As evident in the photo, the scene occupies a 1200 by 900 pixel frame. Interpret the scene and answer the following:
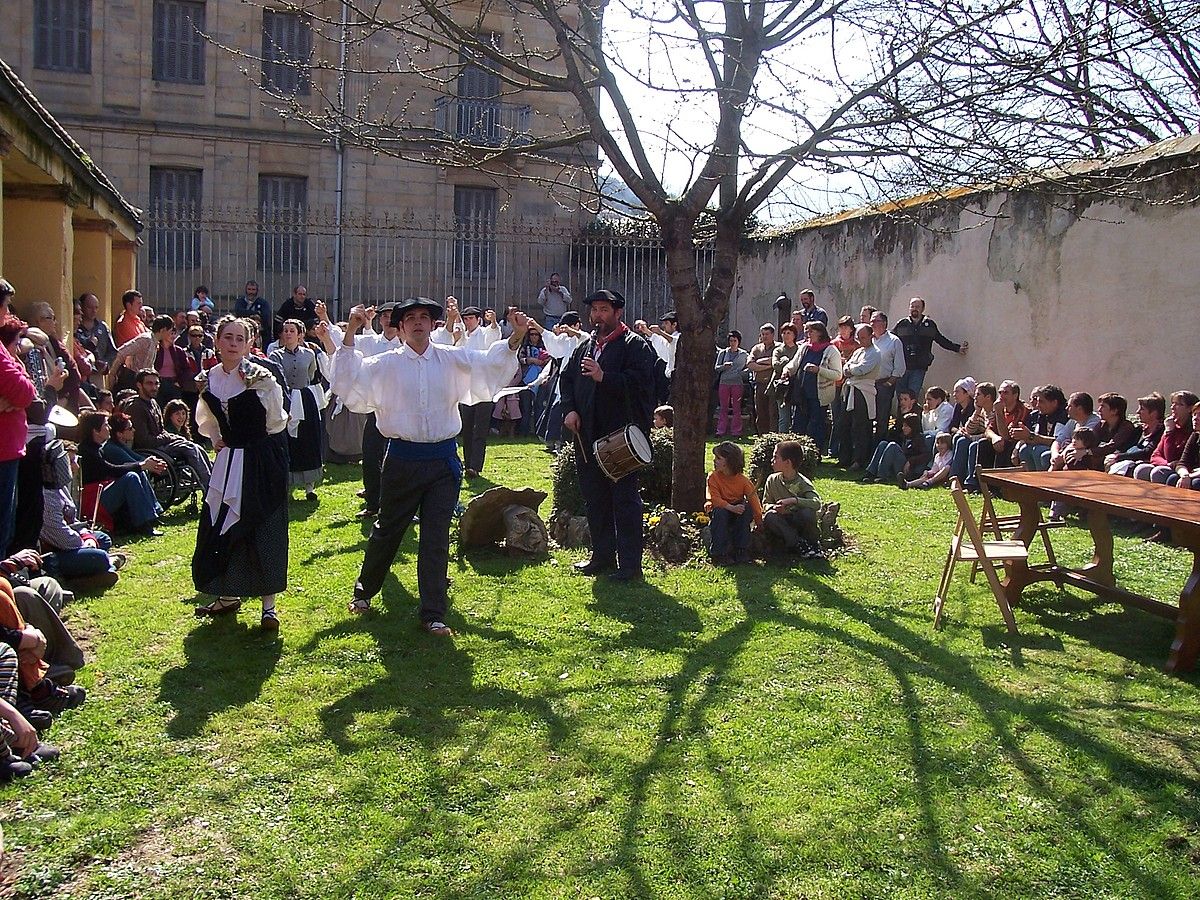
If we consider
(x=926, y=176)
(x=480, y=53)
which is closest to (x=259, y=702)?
(x=480, y=53)

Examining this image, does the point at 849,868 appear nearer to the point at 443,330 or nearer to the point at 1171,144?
the point at 443,330

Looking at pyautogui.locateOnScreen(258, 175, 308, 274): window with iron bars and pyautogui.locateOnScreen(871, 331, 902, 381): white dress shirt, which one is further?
→ pyautogui.locateOnScreen(258, 175, 308, 274): window with iron bars

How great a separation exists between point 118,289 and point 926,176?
47.5ft

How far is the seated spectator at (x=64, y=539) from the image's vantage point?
6996 millimetres

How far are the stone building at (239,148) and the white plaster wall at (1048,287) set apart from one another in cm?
925

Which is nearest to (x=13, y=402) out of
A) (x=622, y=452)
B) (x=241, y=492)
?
(x=241, y=492)

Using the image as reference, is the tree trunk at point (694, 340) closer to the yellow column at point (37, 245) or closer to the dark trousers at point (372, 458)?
the dark trousers at point (372, 458)

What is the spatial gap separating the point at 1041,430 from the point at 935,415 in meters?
1.58

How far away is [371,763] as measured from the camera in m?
4.63

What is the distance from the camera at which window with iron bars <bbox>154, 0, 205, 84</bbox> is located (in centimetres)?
2420

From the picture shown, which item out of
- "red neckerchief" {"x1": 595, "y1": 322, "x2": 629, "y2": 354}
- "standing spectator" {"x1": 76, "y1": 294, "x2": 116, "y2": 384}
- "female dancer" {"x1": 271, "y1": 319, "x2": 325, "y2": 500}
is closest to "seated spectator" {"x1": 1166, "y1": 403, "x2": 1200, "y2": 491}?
"red neckerchief" {"x1": 595, "y1": 322, "x2": 629, "y2": 354}

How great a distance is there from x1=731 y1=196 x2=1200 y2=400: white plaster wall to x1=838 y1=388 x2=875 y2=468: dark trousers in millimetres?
1946

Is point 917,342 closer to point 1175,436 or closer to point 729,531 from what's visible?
point 1175,436

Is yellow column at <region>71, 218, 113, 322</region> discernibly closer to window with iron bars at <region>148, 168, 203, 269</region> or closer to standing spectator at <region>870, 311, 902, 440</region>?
window with iron bars at <region>148, 168, 203, 269</region>
